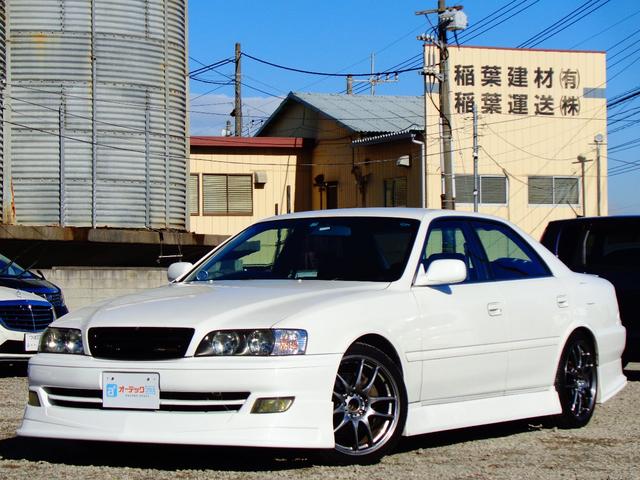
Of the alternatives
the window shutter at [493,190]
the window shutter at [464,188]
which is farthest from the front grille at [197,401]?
the window shutter at [493,190]

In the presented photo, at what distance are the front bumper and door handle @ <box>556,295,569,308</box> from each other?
8.32 ft

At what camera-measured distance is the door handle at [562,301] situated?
8.27 m

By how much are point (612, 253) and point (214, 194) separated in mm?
30298

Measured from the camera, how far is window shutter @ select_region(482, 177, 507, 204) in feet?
131

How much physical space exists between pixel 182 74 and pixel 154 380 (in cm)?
2108

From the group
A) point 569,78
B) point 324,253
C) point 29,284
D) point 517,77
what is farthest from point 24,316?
point 569,78

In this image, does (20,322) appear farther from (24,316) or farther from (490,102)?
(490,102)

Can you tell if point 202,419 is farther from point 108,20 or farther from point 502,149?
point 502,149

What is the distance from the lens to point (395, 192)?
131ft

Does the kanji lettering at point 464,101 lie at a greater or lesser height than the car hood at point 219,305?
greater

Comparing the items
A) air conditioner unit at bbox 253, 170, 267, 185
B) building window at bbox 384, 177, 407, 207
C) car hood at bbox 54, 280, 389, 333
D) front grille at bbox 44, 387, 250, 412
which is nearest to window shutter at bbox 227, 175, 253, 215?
air conditioner unit at bbox 253, 170, 267, 185

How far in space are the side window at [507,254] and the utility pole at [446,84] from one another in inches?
860

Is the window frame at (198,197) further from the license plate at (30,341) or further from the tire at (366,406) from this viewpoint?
the tire at (366,406)

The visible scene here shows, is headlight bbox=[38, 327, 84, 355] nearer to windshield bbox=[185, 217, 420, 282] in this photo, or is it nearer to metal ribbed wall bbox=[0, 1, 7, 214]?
windshield bbox=[185, 217, 420, 282]
